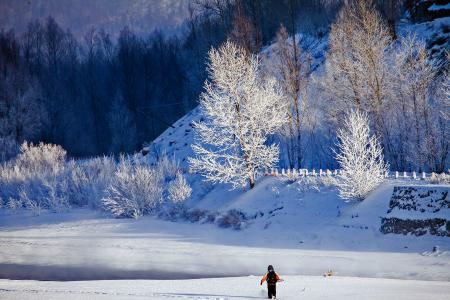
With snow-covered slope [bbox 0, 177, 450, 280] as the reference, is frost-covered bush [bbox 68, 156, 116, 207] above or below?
above

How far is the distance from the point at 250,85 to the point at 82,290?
18738 mm

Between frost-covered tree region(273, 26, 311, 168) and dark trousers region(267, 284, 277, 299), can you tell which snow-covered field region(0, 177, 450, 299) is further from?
frost-covered tree region(273, 26, 311, 168)

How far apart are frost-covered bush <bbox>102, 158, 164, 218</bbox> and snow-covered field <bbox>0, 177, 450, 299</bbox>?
123 cm

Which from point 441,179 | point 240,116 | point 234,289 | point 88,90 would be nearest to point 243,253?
point 234,289

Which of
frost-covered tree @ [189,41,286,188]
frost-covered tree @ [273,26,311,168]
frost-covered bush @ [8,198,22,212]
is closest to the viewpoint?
frost-covered tree @ [189,41,286,188]

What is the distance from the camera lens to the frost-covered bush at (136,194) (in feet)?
116

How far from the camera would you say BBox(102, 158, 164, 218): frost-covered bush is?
116ft

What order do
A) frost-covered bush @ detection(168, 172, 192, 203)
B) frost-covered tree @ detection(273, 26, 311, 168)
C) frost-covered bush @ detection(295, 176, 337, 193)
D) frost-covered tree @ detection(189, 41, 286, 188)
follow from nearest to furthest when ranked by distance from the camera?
frost-covered bush @ detection(295, 176, 337, 193), frost-covered tree @ detection(189, 41, 286, 188), frost-covered bush @ detection(168, 172, 192, 203), frost-covered tree @ detection(273, 26, 311, 168)

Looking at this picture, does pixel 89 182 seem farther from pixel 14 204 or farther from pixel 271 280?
pixel 271 280

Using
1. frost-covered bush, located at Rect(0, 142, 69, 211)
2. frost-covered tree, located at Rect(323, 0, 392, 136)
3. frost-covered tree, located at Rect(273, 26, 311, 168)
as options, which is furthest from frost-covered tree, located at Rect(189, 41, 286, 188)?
frost-covered bush, located at Rect(0, 142, 69, 211)

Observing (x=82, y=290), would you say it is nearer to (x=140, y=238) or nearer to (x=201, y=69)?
(x=140, y=238)

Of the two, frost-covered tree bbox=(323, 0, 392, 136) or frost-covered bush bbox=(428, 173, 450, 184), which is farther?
frost-covered tree bbox=(323, 0, 392, 136)

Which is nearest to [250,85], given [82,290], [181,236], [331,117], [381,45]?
[331,117]

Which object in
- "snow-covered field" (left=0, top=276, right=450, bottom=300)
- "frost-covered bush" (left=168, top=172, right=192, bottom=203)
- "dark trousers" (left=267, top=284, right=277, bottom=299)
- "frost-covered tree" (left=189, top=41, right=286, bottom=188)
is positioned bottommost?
"snow-covered field" (left=0, top=276, right=450, bottom=300)
